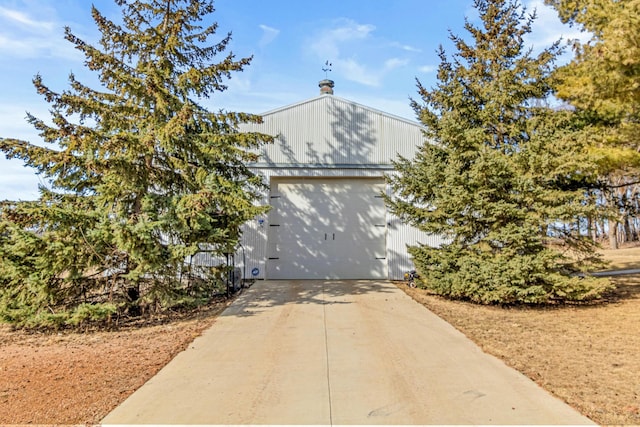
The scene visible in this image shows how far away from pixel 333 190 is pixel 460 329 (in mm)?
5968

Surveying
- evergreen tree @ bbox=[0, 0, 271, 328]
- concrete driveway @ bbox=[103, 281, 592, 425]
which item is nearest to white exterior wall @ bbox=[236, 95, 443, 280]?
evergreen tree @ bbox=[0, 0, 271, 328]

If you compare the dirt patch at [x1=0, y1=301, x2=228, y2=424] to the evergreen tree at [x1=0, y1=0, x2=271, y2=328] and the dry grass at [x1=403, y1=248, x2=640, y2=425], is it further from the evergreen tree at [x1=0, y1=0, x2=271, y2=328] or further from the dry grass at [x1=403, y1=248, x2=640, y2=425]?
the dry grass at [x1=403, y1=248, x2=640, y2=425]

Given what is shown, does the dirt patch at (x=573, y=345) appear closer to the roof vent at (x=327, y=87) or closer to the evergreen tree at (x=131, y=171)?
the evergreen tree at (x=131, y=171)

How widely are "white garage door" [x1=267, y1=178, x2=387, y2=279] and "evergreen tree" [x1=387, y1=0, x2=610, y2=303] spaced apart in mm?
2351

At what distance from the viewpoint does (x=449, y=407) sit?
10.6 feet

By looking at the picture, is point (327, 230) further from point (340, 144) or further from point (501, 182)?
point (501, 182)

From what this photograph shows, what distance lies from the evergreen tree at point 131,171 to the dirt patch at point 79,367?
73 centimetres

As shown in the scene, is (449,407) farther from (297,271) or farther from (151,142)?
(297,271)

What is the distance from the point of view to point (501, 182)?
7.20 m

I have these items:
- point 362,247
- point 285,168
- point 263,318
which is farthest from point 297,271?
point 263,318

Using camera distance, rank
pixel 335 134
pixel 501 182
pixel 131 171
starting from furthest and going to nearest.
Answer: pixel 335 134
pixel 501 182
pixel 131 171

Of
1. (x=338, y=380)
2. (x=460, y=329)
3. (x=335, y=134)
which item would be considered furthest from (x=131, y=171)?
(x=335, y=134)

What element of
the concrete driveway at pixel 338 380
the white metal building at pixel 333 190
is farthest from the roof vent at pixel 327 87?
the concrete driveway at pixel 338 380

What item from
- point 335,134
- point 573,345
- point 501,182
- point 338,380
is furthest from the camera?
point 335,134
